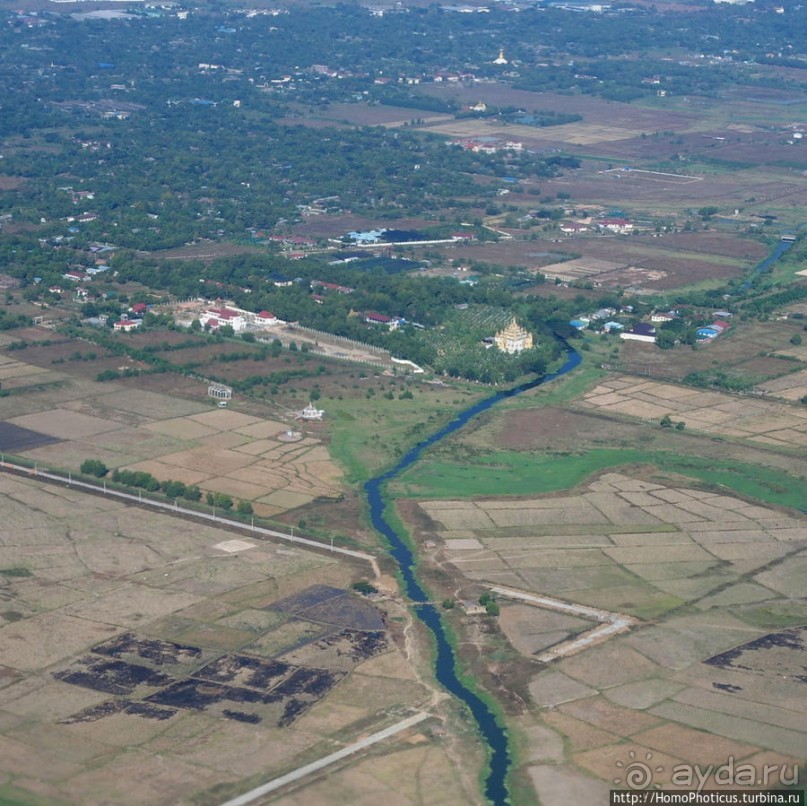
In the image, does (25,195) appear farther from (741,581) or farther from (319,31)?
(319,31)

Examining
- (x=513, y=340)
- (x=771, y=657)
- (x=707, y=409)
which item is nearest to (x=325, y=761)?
(x=771, y=657)

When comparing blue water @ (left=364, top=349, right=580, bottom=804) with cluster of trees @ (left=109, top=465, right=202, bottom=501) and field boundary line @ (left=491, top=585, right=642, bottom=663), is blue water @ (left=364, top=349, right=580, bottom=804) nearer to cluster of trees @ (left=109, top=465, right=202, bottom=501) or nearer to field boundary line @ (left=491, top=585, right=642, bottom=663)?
field boundary line @ (left=491, top=585, right=642, bottom=663)

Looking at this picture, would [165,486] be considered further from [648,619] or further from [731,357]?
[731,357]

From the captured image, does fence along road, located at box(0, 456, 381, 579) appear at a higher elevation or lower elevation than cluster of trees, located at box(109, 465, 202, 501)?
lower

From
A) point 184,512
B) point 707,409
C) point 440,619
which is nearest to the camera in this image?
point 440,619

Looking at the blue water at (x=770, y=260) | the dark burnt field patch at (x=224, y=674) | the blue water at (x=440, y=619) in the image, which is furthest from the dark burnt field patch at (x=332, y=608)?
the blue water at (x=770, y=260)

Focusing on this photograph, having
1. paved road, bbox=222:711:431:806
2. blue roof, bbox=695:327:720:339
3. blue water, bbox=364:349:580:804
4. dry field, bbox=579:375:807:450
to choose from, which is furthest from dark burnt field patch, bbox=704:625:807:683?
blue roof, bbox=695:327:720:339
